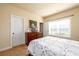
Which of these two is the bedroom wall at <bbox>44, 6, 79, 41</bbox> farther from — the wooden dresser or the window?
the wooden dresser

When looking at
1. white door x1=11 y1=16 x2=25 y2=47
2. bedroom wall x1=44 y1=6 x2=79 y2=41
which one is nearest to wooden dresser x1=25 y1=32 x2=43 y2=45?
white door x1=11 y1=16 x2=25 y2=47

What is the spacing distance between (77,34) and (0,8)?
247 cm

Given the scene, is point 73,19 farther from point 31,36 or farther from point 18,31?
point 18,31

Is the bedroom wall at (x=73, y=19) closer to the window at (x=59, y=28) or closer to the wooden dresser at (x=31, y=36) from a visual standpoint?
the window at (x=59, y=28)

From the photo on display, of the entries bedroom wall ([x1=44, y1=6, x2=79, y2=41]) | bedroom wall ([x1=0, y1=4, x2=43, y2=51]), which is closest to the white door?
bedroom wall ([x1=0, y1=4, x2=43, y2=51])

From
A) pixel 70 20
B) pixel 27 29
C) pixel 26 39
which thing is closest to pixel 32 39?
pixel 26 39

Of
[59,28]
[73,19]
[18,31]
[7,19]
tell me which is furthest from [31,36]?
[73,19]

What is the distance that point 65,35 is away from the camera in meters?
2.16

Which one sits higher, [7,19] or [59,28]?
[7,19]

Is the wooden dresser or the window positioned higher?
the window

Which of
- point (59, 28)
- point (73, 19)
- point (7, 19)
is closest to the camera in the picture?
point (59, 28)

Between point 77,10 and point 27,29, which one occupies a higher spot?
point 77,10

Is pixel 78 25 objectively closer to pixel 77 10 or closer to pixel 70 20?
pixel 70 20

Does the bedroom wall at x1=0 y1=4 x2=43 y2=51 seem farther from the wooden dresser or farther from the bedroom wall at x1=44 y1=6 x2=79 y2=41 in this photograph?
the bedroom wall at x1=44 y1=6 x2=79 y2=41
